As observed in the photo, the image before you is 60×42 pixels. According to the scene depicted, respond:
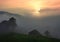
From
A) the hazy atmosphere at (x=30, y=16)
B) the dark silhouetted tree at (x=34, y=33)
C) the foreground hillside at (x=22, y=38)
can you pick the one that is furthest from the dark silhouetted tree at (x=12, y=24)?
the dark silhouetted tree at (x=34, y=33)

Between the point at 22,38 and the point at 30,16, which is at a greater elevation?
the point at 30,16

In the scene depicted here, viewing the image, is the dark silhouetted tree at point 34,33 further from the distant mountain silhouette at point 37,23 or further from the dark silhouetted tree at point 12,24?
the dark silhouetted tree at point 12,24

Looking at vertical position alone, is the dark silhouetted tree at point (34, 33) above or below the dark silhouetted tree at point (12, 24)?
below

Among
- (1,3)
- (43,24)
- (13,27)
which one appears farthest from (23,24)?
(1,3)

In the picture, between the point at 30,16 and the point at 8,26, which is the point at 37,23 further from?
the point at 8,26

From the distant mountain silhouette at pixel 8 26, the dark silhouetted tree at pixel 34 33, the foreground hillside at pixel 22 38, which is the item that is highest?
the distant mountain silhouette at pixel 8 26

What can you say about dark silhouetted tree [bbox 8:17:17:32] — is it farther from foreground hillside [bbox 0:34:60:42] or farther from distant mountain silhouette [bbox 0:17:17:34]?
foreground hillside [bbox 0:34:60:42]

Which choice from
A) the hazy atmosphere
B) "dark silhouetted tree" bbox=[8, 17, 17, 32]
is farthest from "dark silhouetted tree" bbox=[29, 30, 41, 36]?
"dark silhouetted tree" bbox=[8, 17, 17, 32]

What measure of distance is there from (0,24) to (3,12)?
0.19 meters

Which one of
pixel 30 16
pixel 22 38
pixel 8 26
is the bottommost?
pixel 22 38

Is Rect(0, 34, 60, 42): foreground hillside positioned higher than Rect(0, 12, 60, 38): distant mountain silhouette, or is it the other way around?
Rect(0, 12, 60, 38): distant mountain silhouette

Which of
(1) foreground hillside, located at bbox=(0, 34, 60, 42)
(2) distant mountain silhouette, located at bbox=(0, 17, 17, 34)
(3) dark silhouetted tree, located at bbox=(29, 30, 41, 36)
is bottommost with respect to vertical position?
(1) foreground hillside, located at bbox=(0, 34, 60, 42)

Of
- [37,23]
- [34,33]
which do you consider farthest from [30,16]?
[34,33]

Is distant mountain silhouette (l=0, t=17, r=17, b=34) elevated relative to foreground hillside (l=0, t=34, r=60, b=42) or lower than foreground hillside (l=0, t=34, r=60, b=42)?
elevated
